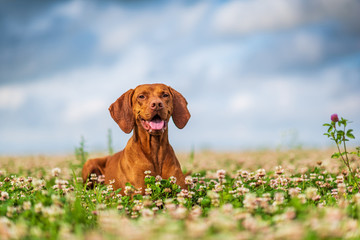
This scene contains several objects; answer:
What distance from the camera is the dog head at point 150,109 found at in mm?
5512

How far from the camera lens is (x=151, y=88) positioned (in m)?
5.89

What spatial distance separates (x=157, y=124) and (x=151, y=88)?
2.13ft

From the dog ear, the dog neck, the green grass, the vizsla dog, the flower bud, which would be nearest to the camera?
the green grass

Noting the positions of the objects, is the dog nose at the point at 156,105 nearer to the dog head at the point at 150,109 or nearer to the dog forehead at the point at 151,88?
the dog head at the point at 150,109

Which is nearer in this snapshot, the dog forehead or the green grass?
the green grass

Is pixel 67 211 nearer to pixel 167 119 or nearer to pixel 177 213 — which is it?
pixel 177 213

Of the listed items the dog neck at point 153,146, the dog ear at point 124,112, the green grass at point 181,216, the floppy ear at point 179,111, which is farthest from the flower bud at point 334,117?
the dog ear at point 124,112

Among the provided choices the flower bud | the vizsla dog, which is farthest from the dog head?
the flower bud

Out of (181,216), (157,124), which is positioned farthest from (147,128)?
(181,216)

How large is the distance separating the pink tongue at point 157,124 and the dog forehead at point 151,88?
1.69 ft

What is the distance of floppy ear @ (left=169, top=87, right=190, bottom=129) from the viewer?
614cm

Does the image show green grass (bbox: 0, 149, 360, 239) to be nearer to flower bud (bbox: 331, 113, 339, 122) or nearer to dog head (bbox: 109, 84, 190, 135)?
dog head (bbox: 109, 84, 190, 135)

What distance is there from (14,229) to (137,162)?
294 cm

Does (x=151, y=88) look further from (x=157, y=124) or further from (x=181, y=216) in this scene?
(x=181, y=216)
